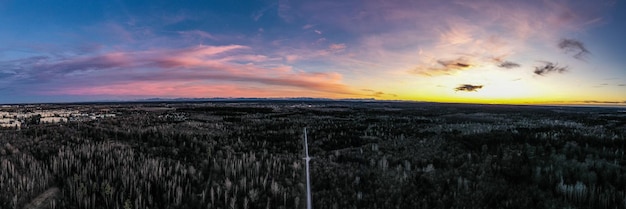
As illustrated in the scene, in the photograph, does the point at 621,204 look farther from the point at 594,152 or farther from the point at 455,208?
the point at 594,152

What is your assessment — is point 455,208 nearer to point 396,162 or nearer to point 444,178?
point 444,178

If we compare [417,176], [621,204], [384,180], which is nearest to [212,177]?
[384,180]

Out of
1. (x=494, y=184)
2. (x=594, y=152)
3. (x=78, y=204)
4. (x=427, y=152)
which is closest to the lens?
(x=78, y=204)

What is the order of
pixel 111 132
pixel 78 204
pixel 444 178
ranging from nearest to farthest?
pixel 78 204 < pixel 444 178 < pixel 111 132

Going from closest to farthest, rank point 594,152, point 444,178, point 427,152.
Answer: point 444,178, point 594,152, point 427,152

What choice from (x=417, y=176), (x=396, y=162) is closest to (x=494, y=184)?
(x=417, y=176)

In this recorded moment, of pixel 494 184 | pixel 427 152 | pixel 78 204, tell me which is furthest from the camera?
pixel 427 152

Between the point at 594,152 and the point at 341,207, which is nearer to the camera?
the point at 341,207

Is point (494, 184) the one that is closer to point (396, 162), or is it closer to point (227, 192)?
point (396, 162)

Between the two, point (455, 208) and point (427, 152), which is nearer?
point (455, 208)
